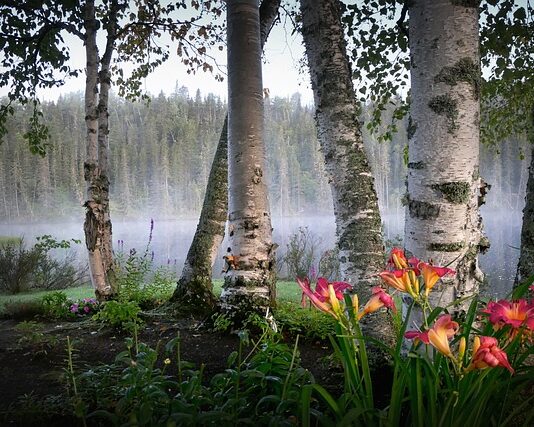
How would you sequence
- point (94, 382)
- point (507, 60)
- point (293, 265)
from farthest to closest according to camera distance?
1. point (293, 265)
2. point (507, 60)
3. point (94, 382)

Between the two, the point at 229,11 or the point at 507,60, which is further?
the point at 507,60

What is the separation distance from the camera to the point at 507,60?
4375mm

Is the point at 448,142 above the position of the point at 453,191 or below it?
above

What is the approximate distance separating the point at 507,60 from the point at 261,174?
3.16m

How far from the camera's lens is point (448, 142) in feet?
5.02

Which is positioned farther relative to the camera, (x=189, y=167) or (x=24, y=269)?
(x=189, y=167)

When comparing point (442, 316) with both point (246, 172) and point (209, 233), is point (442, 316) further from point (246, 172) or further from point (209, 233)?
point (209, 233)

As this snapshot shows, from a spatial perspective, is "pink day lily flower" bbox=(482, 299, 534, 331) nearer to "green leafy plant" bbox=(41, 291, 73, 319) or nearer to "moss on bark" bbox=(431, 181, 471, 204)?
"moss on bark" bbox=(431, 181, 471, 204)

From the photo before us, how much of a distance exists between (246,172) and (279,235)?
1199 inches

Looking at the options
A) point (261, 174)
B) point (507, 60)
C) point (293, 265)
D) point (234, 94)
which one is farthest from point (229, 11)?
point (293, 265)

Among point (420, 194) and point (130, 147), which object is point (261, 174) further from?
point (130, 147)

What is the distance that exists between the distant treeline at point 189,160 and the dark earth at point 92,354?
4158 cm

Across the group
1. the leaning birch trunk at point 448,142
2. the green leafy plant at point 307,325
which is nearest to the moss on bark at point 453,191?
the leaning birch trunk at point 448,142

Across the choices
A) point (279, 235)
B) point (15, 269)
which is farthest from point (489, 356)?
point (279, 235)
